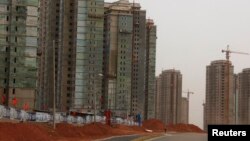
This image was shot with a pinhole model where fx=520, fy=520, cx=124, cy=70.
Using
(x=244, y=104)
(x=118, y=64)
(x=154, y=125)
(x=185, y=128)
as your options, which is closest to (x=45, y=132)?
(x=154, y=125)

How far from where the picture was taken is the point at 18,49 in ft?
381

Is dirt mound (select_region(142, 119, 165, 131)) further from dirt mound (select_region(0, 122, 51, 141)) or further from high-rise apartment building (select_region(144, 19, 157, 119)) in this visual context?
dirt mound (select_region(0, 122, 51, 141))

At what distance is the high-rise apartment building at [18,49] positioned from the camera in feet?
376

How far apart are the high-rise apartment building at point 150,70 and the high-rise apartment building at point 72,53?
3135 centimetres

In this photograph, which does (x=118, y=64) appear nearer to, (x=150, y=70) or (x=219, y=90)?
(x=150, y=70)

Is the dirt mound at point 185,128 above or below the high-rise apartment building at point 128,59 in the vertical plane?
below

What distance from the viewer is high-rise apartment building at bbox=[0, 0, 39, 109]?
4515 inches

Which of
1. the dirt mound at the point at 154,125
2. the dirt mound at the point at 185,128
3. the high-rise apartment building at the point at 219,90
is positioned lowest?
the dirt mound at the point at 185,128

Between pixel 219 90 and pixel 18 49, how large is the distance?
90.6 metres

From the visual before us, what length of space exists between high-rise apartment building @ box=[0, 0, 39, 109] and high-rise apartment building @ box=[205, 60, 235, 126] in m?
80.1

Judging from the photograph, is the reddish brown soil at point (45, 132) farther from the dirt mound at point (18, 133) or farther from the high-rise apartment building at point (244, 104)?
the high-rise apartment building at point (244, 104)

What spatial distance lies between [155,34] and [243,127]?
553 ft

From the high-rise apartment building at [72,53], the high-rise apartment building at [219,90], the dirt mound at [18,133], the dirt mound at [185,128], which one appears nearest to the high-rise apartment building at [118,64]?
the high-rise apartment building at [72,53]

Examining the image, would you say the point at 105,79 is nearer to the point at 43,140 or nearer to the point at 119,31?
the point at 119,31
